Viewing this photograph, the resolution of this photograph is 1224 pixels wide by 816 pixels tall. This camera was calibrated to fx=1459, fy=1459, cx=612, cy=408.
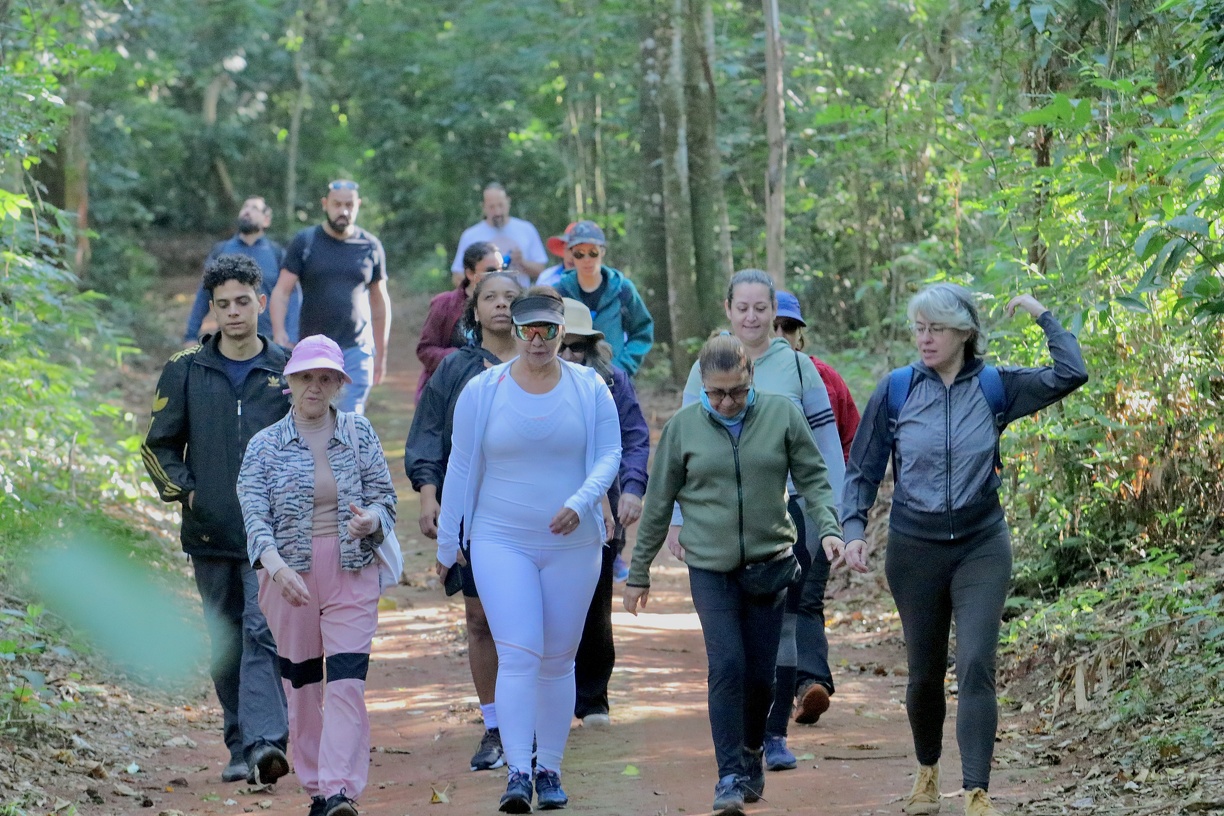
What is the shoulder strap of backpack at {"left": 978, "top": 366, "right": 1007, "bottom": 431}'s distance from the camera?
225 inches

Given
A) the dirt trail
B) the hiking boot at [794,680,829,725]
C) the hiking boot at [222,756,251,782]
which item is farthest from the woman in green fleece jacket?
the hiking boot at [222,756,251,782]

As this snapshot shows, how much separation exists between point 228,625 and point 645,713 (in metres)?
2.42

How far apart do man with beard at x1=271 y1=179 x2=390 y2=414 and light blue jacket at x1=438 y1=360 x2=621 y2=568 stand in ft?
14.6

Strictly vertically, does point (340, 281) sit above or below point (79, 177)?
below

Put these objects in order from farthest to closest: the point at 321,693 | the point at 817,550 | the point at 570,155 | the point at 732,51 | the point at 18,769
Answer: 1. the point at 570,155
2. the point at 732,51
3. the point at 817,550
4. the point at 18,769
5. the point at 321,693

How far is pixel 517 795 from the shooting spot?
586 centimetres

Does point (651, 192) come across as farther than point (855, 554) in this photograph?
Yes

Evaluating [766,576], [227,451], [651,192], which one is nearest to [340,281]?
[227,451]

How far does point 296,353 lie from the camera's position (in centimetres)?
592

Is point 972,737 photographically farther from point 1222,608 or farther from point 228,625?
point 228,625

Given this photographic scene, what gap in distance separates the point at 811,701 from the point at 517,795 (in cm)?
226


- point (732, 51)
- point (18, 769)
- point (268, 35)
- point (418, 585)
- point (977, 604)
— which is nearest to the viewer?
point (977, 604)

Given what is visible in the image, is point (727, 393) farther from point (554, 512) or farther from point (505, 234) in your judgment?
point (505, 234)

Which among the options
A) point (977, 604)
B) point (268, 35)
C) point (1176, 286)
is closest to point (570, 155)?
point (268, 35)
